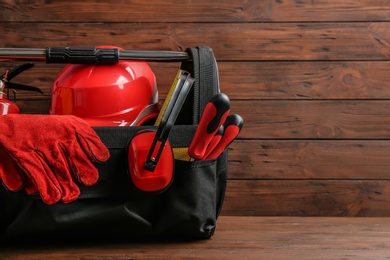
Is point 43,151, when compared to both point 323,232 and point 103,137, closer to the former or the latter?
point 103,137

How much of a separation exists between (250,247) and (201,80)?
11.8 inches

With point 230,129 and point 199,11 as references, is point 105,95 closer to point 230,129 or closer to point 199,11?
point 230,129

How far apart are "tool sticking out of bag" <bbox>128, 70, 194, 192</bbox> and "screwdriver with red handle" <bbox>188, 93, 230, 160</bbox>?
0.13 feet

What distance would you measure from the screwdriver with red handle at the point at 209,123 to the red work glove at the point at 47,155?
0.52 ft

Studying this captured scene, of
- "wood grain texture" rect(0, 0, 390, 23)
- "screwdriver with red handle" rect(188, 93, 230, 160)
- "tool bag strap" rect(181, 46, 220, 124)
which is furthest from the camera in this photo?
"wood grain texture" rect(0, 0, 390, 23)

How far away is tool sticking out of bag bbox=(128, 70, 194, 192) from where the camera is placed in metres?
0.92

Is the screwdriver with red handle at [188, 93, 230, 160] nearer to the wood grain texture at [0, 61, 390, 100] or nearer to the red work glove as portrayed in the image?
the red work glove

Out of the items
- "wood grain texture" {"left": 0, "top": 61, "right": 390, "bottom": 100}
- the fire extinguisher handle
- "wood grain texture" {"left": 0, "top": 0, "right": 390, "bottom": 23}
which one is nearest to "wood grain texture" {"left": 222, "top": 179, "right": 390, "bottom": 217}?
"wood grain texture" {"left": 0, "top": 61, "right": 390, "bottom": 100}

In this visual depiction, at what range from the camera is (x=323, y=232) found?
45.7 inches

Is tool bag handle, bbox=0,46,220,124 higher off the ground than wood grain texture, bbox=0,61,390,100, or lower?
higher

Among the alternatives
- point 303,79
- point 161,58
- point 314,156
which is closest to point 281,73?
point 303,79

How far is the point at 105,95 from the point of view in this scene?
1096mm

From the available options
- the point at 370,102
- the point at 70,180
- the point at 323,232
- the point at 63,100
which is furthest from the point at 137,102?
the point at 370,102

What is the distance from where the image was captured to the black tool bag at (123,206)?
979 mm
